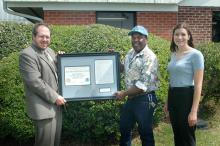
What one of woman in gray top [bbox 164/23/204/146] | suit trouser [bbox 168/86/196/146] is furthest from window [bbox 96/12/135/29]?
suit trouser [bbox 168/86/196/146]

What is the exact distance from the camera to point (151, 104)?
5.53 meters

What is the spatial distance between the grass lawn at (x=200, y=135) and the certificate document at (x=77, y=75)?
2330 millimetres

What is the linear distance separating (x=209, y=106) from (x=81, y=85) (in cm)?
465

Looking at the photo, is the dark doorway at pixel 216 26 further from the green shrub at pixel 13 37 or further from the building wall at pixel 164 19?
the green shrub at pixel 13 37

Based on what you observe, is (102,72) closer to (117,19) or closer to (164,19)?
(117,19)

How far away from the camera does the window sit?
12.9m

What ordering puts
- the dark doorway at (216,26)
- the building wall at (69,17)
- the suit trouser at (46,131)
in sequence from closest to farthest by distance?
1. the suit trouser at (46,131)
2. the building wall at (69,17)
3. the dark doorway at (216,26)

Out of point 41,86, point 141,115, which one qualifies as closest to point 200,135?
point 141,115

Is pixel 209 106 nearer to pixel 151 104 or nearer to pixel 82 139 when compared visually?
pixel 82 139

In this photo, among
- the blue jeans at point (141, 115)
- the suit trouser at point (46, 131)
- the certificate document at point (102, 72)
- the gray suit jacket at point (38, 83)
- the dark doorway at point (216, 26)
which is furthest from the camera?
the dark doorway at point (216, 26)

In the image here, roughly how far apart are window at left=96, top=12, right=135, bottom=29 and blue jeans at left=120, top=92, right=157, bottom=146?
7.41 m

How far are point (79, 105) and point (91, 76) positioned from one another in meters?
1.46

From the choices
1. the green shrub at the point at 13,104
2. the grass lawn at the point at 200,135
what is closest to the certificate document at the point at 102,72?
the green shrub at the point at 13,104

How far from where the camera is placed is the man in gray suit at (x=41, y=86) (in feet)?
16.4
